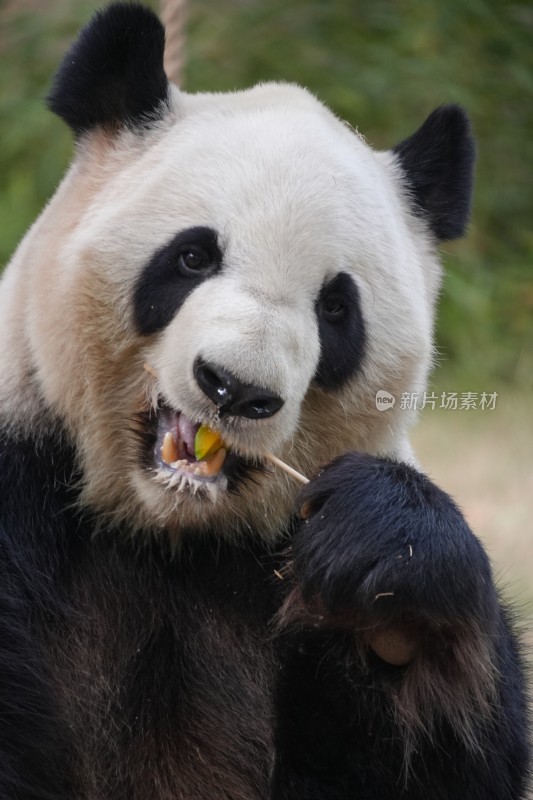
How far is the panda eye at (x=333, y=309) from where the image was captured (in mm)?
3195

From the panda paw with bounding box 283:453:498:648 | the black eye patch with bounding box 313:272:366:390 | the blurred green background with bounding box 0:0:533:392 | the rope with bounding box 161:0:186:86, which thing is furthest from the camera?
the blurred green background with bounding box 0:0:533:392

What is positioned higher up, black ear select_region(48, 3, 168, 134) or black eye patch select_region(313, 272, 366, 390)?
black ear select_region(48, 3, 168, 134)

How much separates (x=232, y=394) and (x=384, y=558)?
55 cm

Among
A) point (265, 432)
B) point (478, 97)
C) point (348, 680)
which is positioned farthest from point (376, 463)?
point (478, 97)

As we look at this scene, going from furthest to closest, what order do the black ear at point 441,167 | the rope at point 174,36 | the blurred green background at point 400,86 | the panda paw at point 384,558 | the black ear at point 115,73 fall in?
the blurred green background at point 400,86, the rope at point 174,36, the black ear at point 441,167, the black ear at point 115,73, the panda paw at point 384,558

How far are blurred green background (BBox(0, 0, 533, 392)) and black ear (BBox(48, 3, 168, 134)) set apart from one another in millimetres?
4577

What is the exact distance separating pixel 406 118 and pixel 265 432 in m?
6.04

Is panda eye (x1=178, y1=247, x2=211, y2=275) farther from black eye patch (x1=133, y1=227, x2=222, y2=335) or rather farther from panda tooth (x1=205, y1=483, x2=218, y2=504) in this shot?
panda tooth (x1=205, y1=483, x2=218, y2=504)

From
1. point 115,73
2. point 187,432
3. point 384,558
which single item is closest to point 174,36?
point 115,73

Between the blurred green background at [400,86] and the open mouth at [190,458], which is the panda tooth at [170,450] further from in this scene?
the blurred green background at [400,86]

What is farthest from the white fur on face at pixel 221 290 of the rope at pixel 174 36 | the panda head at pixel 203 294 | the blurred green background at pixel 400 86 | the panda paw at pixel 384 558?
the blurred green background at pixel 400 86

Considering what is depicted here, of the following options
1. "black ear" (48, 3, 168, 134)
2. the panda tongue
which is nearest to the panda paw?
the panda tongue

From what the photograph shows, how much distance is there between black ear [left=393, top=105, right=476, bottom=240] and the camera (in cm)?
377

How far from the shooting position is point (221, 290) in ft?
9.79
